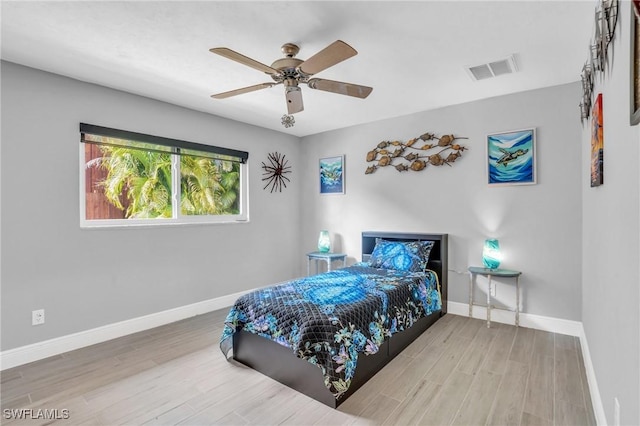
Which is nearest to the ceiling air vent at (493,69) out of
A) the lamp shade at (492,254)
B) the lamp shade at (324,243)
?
the lamp shade at (492,254)

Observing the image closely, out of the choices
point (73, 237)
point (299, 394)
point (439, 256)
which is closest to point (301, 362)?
point (299, 394)

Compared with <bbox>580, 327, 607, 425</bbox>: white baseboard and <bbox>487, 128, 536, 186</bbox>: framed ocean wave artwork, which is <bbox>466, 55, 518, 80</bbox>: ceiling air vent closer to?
<bbox>487, 128, 536, 186</bbox>: framed ocean wave artwork

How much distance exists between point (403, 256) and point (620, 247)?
8.23ft

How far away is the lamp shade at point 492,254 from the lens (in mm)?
3469

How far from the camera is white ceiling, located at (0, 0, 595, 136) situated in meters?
1.99

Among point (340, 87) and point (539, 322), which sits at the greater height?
point (340, 87)

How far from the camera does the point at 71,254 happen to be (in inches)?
117

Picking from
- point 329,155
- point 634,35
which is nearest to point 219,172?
point 329,155

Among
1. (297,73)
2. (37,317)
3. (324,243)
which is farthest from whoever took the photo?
(324,243)

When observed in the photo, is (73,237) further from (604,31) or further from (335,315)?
(604,31)

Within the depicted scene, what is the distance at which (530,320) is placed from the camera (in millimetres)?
3373

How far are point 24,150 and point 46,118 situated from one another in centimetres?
35

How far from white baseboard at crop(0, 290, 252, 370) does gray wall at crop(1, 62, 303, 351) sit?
5 cm

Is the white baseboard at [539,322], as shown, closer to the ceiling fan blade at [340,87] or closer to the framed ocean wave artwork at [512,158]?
the framed ocean wave artwork at [512,158]
